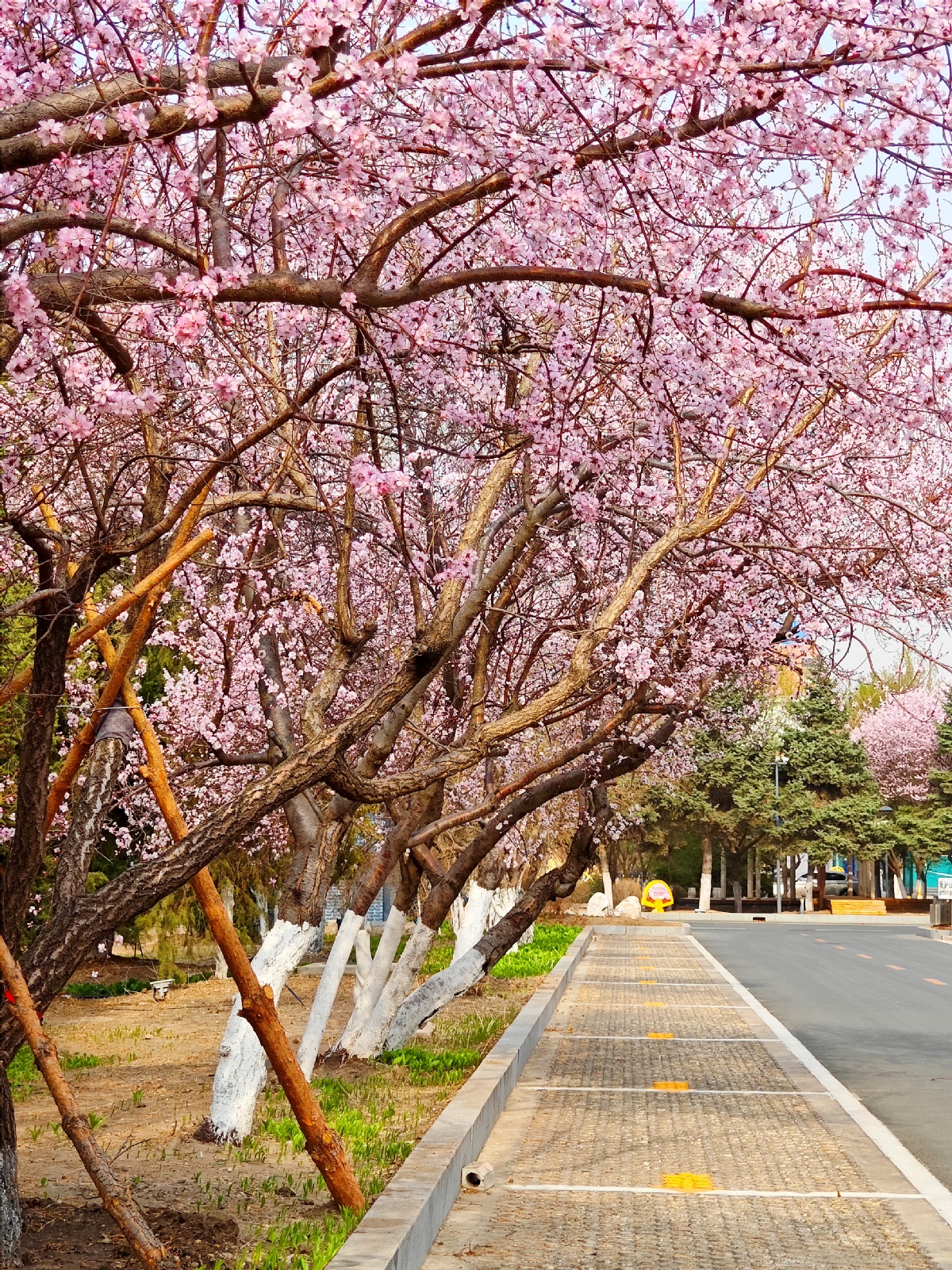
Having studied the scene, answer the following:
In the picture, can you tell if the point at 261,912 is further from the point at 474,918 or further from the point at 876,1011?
the point at 876,1011

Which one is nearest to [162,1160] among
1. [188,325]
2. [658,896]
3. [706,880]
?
[188,325]

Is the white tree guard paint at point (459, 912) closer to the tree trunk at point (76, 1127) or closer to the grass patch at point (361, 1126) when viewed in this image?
the grass patch at point (361, 1126)

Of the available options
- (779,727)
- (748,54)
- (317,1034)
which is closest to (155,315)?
(748,54)

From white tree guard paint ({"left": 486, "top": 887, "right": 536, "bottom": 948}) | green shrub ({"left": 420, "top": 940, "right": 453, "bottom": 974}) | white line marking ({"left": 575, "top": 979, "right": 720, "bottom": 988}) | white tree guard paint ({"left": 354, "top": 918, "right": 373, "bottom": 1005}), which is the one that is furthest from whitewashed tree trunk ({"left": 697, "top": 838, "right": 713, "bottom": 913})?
white tree guard paint ({"left": 354, "top": 918, "right": 373, "bottom": 1005})

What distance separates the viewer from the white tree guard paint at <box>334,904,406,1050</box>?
13.5 metres

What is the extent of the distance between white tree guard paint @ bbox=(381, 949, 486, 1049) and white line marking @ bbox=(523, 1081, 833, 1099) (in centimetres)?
115

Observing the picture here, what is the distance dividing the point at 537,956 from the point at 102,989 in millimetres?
8150

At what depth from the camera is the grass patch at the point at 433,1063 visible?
12.2m

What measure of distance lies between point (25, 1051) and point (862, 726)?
59813mm

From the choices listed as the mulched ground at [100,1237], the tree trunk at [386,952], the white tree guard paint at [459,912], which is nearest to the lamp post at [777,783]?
the white tree guard paint at [459,912]

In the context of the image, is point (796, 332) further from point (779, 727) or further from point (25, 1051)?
point (779, 727)

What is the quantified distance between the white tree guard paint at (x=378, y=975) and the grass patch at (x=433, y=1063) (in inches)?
17.1

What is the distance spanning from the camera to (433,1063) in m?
12.9

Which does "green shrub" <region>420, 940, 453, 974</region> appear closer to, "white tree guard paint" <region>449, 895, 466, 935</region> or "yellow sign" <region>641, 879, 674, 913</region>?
"white tree guard paint" <region>449, 895, 466, 935</region>
